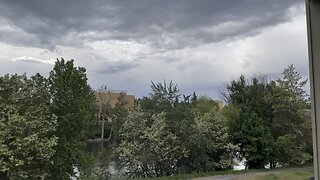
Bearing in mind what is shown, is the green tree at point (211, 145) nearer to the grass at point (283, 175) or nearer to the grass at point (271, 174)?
the grass at point (271, 174)

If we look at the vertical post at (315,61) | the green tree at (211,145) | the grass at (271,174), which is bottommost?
the grass at (271,174)

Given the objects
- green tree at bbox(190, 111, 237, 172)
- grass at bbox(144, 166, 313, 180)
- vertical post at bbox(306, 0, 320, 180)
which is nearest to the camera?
vertical post at bbox(306, 0, 320, 180)

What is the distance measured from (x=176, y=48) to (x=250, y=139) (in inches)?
50.8

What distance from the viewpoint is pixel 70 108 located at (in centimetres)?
270

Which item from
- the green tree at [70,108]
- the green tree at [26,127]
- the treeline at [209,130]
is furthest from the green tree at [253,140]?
the green tree at [26,127]

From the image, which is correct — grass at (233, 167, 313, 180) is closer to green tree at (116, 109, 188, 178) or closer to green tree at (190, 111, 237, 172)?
green tree at (190, 111, 237, 172)

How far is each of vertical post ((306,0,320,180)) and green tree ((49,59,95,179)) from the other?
2.04 metres

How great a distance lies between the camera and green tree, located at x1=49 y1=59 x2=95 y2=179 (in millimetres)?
2672

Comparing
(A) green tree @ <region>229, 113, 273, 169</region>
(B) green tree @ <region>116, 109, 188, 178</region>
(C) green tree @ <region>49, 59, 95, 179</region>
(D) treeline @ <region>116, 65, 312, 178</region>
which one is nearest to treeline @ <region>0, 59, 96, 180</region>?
(C) green tree @ <region>49, 59, 95, 179</region>

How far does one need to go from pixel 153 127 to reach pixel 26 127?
1417 mm

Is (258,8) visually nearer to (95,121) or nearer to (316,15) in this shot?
(95,121)

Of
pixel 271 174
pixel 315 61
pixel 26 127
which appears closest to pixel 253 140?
pixel 271 174

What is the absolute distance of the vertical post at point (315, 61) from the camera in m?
0.80

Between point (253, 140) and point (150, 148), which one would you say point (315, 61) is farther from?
point (150, 148)
